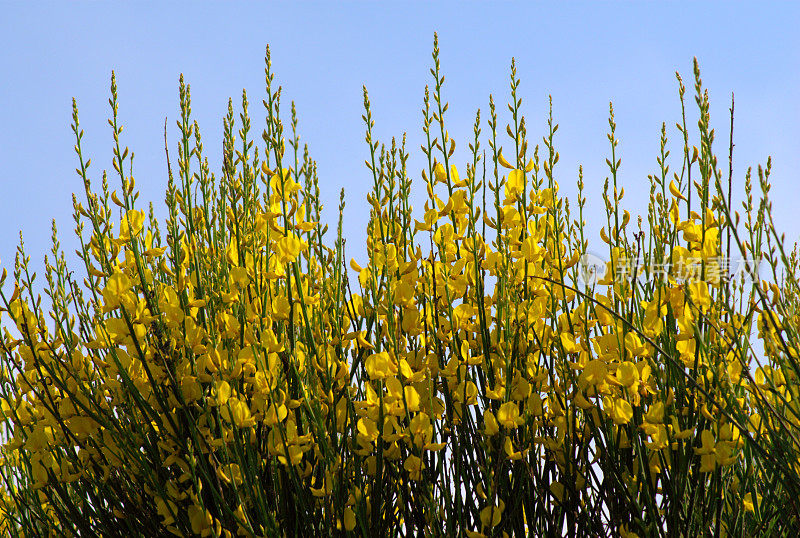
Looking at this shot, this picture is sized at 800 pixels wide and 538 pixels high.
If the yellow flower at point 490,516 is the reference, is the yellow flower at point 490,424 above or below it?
above

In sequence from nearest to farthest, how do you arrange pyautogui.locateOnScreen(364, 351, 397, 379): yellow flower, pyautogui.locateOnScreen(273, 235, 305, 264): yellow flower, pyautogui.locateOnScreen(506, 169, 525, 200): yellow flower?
pyautogui.locateOnScreen(364, 351, 397, 379): yellow flower < pyautogui.locateOnScreen(273, 235, 305, 264): yellow flower < pyautogui.locateOnScreen(506, 169, 525, 200): yellow flower

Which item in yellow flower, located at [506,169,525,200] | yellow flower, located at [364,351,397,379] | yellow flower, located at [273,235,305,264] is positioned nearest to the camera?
yellow flower, located at [364,351,397,379]

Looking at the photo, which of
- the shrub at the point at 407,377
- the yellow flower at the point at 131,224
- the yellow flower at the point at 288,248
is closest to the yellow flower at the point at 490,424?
the shrub at the point at 407,377

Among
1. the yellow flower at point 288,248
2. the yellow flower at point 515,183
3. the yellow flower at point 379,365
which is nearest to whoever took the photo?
the yellow flower at point 379,365

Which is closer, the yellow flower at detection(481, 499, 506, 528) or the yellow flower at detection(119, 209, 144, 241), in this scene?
the yellow flower at detection(481, 499, 506, 528)

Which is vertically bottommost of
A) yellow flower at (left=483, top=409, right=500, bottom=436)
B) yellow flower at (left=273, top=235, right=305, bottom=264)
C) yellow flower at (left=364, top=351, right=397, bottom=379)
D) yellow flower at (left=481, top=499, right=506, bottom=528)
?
yellow flower at (left=481, top=499, right=506, bottom=528)

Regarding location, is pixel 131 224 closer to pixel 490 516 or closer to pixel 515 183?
pixel 515 183

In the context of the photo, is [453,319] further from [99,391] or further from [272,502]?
[99,391]

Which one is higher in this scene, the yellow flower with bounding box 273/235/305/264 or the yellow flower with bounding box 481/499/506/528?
the yellow flower with bounding box 273/235/305/264

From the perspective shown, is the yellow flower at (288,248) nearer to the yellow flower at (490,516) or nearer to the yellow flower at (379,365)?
the yellow flower at (379,365)

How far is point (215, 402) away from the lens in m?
1.52

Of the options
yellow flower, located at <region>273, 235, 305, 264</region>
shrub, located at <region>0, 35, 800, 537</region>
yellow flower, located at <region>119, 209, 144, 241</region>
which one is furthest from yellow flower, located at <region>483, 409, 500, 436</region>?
yellow flower, located at <region>119, 209, 144, 241</region>

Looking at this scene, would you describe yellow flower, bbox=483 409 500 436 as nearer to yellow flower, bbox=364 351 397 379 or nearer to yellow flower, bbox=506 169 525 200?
yellow flower, bbox=364 351 397 379

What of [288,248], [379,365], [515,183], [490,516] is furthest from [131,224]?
[490,516]
